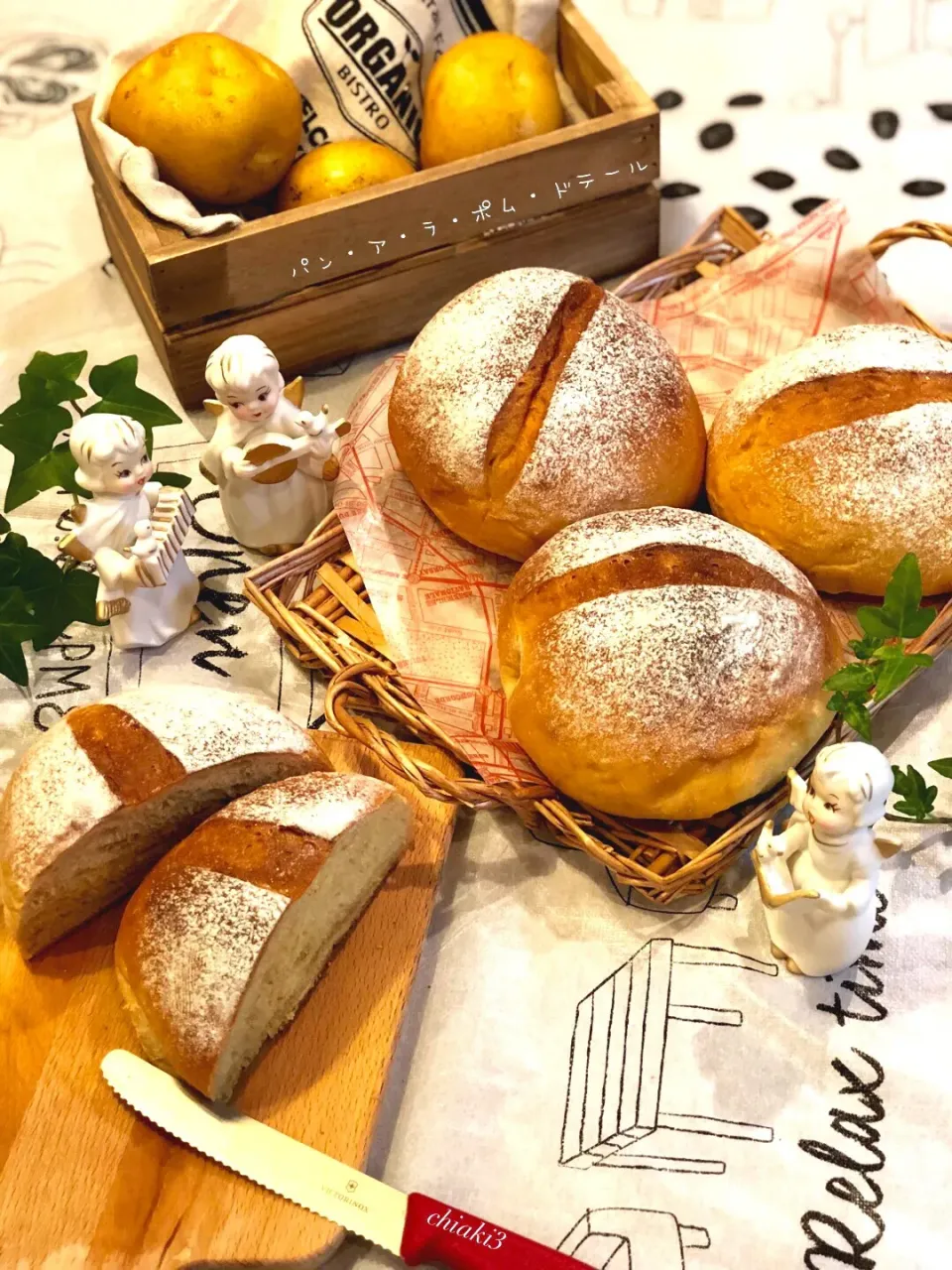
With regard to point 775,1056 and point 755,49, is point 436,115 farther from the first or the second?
point 775,1056

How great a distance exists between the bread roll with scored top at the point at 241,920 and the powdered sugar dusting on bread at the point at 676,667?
208 mm

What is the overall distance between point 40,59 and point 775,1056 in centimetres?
204

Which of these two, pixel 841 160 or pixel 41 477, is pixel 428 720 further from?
pixel 841 160

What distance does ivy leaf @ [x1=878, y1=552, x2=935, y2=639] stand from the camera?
3.28 ft

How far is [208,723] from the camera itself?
1033mm

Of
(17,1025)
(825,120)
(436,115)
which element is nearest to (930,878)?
(17,1025)

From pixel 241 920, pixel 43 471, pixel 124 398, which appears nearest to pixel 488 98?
pixel 124 398

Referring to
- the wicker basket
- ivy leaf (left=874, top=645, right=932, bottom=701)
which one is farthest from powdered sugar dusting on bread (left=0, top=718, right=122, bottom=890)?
ivy leaf (left=874, top=645, right=932, bottom=701)

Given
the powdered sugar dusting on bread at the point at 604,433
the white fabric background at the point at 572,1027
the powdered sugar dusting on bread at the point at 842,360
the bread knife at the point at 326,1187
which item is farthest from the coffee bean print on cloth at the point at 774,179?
the bread knife at the point at 326,1187

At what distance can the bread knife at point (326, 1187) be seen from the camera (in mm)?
853

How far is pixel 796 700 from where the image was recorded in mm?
1036

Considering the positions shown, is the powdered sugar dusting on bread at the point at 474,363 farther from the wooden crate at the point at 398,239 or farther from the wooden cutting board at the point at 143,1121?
the wooden cutting board at the point at 143,1121

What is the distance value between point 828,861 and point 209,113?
45.7 inches

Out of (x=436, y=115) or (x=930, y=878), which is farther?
(x=436, y=115)
